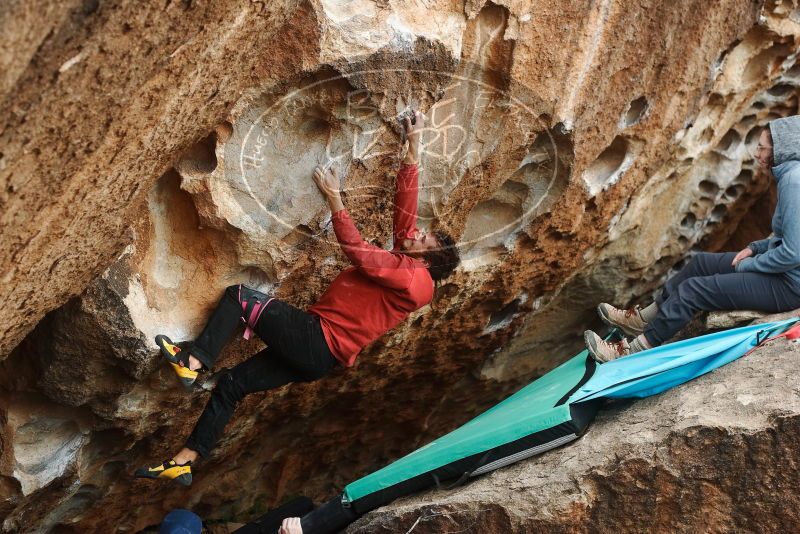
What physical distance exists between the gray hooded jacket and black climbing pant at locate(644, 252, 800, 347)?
65mm

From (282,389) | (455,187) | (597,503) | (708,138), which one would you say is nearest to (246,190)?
(455,187)

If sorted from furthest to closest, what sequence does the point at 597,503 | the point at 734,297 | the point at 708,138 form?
1. the point at 708,138
2. the point at 734,297
3. the point at 597,503

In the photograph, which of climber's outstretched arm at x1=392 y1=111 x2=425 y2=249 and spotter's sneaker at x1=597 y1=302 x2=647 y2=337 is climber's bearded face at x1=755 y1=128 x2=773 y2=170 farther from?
climber's outstretched arm at x1=392 y1=111 x2=425 y2=249

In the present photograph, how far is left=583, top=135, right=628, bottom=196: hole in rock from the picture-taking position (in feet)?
16.1

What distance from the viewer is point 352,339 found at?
4.00 metres

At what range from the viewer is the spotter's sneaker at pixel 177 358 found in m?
3.74

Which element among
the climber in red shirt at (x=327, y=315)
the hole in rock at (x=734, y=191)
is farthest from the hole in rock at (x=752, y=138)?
the climber in red shirt at (x=327, y=315)

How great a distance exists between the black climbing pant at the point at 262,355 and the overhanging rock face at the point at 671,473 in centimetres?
83

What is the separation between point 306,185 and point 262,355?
84 cm

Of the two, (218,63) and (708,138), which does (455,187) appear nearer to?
(218,63)

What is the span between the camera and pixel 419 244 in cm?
385

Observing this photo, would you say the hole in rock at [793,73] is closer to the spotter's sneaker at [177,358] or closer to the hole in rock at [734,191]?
the hole in rock at [734,191]

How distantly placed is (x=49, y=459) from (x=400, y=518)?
1714 millimetres

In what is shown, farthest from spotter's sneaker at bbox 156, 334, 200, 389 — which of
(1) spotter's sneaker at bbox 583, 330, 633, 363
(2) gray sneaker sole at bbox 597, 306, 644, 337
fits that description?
(2) gray sneaker sole at bbox 597, 306, 644, 337
